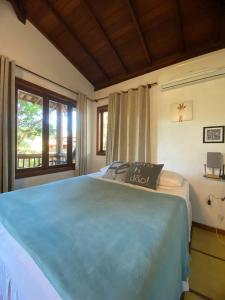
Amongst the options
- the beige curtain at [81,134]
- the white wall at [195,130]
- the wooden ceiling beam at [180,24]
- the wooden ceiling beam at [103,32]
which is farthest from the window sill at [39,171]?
the wooden ceiling beam at [180,24]

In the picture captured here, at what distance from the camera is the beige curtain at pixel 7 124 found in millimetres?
2205

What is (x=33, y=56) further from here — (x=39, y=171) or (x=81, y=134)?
(x=39, y=171)

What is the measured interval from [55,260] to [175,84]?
270 cm

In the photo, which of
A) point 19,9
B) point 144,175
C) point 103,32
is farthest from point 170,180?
point 19,9

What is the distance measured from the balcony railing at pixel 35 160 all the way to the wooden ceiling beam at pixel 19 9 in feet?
7.24

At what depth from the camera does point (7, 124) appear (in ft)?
7.44

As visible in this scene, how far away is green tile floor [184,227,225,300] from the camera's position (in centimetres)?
130

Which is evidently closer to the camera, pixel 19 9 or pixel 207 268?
pixel 207 268

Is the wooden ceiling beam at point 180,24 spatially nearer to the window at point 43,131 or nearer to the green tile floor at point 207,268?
the window at point 43,131

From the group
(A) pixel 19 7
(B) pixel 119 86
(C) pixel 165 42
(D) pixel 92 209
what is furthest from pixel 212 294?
(A) pixel 19 7

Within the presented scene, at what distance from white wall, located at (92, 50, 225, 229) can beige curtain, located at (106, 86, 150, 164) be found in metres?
0.23

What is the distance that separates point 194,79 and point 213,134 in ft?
2.83

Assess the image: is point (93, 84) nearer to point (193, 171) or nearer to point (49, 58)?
point (49, 58)

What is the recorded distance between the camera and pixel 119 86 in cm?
340
